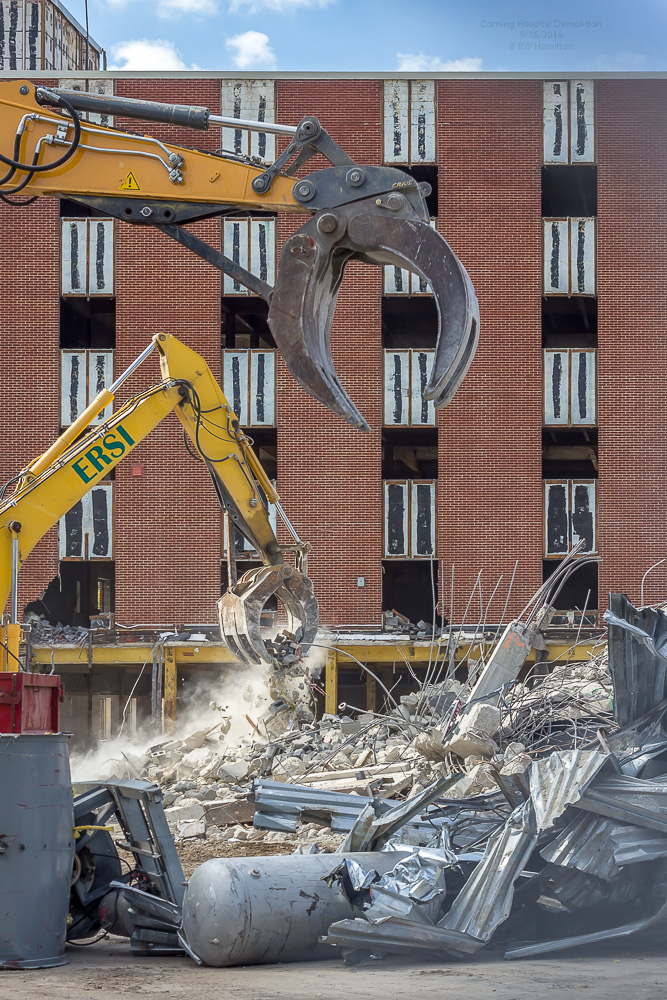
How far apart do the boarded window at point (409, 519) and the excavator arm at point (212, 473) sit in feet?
44.3

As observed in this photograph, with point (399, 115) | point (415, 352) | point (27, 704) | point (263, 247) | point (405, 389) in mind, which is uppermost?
point (399, 115)

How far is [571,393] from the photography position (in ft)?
88.4

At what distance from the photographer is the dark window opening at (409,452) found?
2831 cm

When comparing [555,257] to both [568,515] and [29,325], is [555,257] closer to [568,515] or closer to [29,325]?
[568,515]

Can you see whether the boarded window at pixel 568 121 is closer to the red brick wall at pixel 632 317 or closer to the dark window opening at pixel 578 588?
the red brick wall at pixel 632 317

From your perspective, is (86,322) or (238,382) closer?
(238,382)

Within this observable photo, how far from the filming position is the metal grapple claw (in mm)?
11789

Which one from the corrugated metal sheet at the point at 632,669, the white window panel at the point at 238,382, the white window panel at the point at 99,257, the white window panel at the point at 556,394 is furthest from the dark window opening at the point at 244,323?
the corrugated metal sheet at the point at 632,669

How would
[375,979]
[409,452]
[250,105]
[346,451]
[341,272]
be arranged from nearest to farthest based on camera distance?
[375,979] → [341,272] → [346,451] → [250,105] → [409,452]

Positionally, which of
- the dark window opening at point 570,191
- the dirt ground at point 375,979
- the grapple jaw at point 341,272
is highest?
the dark window opening at point 570,191

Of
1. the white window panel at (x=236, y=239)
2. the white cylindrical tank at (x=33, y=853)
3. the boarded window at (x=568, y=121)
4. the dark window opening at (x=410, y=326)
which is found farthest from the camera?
the dark window opening at (x=410, y=326)

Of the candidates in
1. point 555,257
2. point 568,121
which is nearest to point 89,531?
point 555,257

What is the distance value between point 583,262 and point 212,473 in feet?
54.9

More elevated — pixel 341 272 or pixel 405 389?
pixel 405 389
